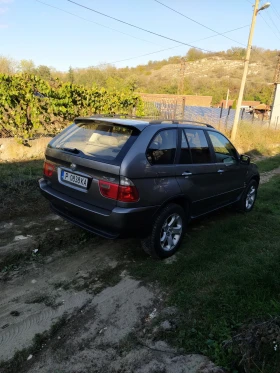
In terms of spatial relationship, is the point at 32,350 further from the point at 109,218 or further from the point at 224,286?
the point at 224,286

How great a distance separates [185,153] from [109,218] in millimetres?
1457

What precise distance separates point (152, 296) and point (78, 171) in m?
1.60

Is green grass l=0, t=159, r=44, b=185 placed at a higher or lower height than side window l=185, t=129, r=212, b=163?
lower

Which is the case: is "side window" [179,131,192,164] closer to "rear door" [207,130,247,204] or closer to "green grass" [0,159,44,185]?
"rear door" [207,130,247,204]

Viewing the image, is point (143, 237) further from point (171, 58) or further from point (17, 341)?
point (171, 58)

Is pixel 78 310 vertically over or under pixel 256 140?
under

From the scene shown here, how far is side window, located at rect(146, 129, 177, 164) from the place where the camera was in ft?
10.5

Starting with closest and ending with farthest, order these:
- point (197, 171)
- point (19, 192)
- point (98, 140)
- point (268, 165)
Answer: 1. point (98, 140)
2. point (197, 171)
3. point (19, 192)
4. point (268, 165)

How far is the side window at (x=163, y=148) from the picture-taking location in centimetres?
320

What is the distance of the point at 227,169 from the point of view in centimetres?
461

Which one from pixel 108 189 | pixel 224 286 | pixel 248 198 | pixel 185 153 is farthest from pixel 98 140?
pixel 248 198

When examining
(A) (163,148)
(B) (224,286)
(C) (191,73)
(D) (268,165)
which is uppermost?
(C) (191,73)

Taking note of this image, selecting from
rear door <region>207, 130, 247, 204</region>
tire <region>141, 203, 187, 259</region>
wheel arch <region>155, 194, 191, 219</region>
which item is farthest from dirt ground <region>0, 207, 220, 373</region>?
rear door <region>207, 130, 247, 204</region>

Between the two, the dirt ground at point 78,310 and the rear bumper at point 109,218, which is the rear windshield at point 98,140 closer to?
the rear bumper at point 109,218
